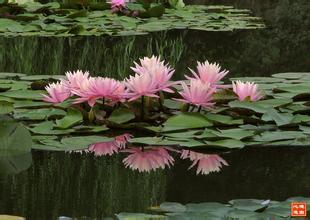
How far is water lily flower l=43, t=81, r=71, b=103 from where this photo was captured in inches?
109

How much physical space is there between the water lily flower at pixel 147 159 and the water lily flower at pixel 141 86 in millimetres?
292

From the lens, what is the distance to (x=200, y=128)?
250cm

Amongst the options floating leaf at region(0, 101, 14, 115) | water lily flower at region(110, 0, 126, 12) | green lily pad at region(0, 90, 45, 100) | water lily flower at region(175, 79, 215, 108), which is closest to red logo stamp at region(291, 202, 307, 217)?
water lily flower at region(175, 79, 215, 108)

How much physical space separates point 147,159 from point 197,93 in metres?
0.46

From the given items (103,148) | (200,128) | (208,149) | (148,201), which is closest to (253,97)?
(200,128)

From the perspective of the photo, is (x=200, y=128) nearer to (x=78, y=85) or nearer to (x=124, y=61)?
(x=78, y=85)

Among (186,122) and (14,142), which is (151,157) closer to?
(186,122)

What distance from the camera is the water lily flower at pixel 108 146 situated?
231cm

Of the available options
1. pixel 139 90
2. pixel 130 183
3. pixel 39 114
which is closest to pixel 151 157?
pixel 130 183

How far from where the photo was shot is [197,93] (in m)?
2.57

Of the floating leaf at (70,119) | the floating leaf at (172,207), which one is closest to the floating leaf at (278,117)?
the floating leaf at (70,119)

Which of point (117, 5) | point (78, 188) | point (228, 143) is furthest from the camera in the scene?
point (117, 5)

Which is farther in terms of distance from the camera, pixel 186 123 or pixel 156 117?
pixel 156 117

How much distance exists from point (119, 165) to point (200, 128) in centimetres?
44
